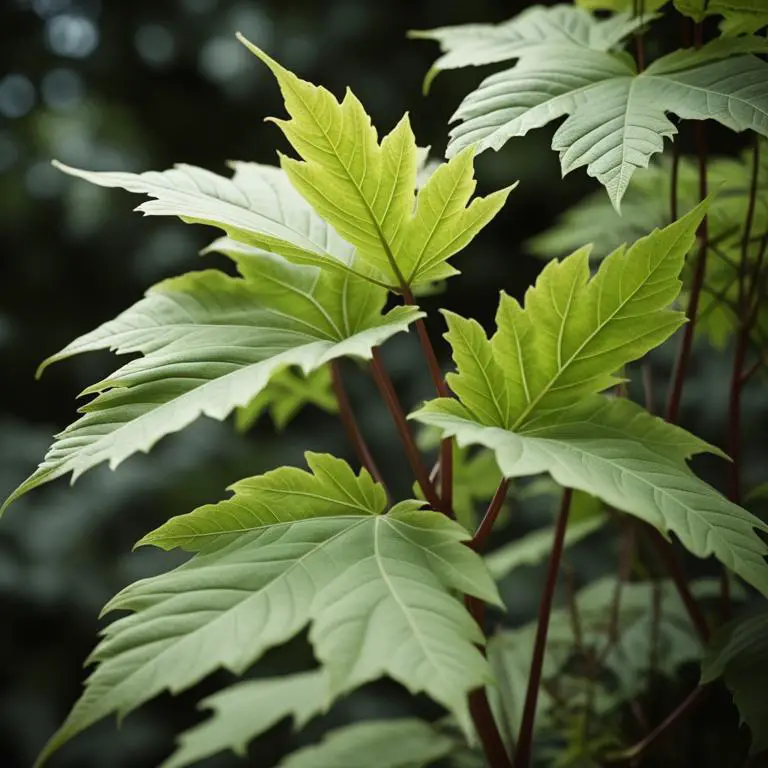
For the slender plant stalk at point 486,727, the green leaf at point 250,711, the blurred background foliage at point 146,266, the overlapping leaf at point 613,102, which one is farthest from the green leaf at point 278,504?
the blurred background foliage at point 146,266

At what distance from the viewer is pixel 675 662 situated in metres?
0.79

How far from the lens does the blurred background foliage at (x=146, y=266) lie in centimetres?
149

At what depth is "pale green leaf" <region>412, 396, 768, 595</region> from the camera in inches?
16.6

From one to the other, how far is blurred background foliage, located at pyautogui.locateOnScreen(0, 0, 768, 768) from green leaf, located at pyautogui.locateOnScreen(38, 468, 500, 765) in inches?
41.0

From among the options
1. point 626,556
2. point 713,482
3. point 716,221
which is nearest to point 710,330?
point 716,221

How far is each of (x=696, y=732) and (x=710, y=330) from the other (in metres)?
0.38

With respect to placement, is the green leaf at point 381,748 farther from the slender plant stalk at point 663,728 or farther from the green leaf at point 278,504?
the green leaf at point 278,504

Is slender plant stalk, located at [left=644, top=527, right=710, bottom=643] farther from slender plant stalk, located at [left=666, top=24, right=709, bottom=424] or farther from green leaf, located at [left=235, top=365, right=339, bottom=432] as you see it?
green leaf, located at [left=235, top=365, right=339, bottom=432]

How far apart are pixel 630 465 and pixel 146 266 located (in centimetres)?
143

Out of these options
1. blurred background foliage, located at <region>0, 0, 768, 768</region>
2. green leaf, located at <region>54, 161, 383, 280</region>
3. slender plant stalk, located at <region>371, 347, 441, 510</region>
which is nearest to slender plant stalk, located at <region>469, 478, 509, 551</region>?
slender plant stalk, located at <region>371, 347, 441, 510</region>

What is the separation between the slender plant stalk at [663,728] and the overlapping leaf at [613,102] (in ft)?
1.36

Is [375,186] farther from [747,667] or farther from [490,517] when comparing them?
[747,667]

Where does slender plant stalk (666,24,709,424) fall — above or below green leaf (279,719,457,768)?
above

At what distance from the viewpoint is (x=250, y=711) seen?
0.84 meters
